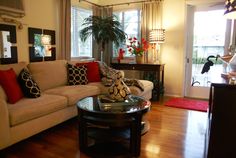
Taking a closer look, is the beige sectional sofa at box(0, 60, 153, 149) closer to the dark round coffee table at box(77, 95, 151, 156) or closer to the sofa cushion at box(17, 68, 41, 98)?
the sofa cushion at box(17, 68, 41, 98)

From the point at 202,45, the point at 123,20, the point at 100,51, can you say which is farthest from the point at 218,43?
the point at 100,51

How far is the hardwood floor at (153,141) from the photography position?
2223mm

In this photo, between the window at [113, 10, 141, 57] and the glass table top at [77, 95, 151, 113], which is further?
the window at [113, 10, 141, 57]

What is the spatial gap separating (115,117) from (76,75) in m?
1.84

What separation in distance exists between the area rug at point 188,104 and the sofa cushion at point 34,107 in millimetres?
2358

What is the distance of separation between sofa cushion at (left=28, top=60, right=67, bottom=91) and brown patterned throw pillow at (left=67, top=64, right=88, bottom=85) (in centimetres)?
11

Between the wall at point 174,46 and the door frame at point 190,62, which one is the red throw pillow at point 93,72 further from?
the door frame at point 190,62

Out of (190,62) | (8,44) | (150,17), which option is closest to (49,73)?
(8,44)

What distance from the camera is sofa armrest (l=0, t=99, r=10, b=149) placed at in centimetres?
202

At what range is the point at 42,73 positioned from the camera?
328 cm

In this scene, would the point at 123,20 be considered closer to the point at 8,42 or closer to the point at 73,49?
the point at 73,49

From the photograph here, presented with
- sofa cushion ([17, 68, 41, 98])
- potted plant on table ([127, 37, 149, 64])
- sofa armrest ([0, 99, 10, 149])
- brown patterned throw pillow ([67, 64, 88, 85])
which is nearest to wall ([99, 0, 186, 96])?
potted plant on table ([127, 37, 149, 64])

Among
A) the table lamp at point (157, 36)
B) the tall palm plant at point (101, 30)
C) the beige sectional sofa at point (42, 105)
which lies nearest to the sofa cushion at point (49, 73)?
the beige sectional sofa at point (42, 105)

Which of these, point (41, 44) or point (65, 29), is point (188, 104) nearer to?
point (65, 29)
